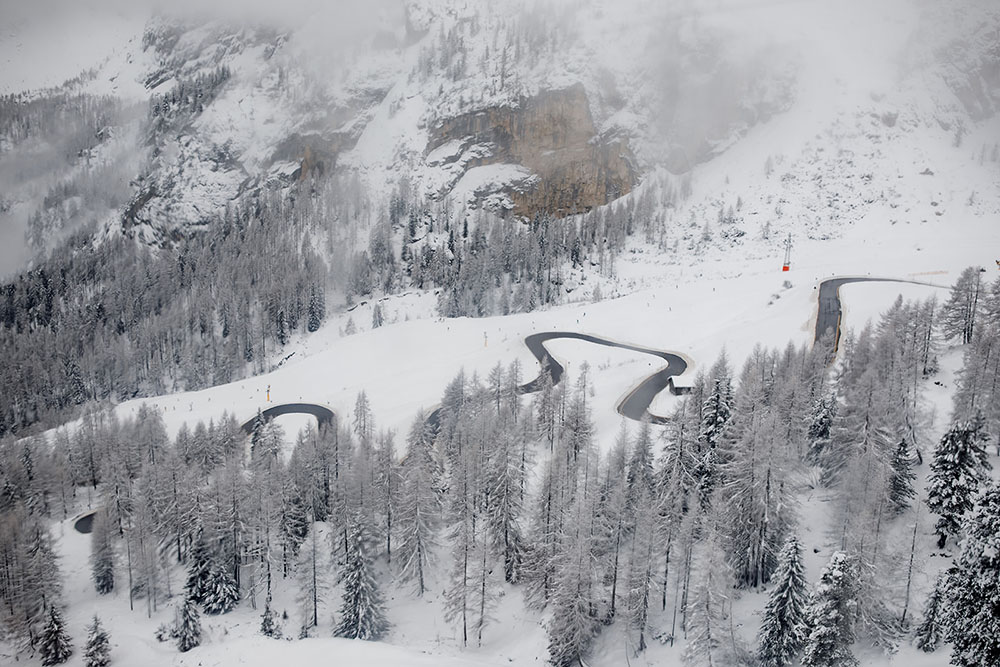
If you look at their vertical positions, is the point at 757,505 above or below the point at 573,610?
above

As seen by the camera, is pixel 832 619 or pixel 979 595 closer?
pixel 979 595

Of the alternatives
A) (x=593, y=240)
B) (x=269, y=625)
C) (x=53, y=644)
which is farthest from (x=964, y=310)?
(x=593, y=240)

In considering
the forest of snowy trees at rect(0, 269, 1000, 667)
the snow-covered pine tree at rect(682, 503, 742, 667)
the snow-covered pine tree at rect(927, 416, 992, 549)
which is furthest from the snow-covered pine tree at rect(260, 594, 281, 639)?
the snow-covered pine tree at rect(927, 416, 992, 549)

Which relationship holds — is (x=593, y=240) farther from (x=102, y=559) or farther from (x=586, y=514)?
(x=102, y=559)

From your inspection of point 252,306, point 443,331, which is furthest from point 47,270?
point 443,331

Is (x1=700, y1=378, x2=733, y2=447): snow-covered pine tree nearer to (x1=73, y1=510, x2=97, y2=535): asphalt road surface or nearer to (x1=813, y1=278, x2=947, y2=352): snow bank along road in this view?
(x1=813, y1=278, x2=947, y2=352): snow bank along road

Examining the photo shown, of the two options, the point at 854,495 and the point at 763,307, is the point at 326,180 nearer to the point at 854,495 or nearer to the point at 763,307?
the point at 763,307

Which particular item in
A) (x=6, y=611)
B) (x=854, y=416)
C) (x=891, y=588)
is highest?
(x=854, y=416)

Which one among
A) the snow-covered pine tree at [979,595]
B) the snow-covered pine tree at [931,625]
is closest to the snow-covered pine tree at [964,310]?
the snow-covered pine tree at [931,625]
